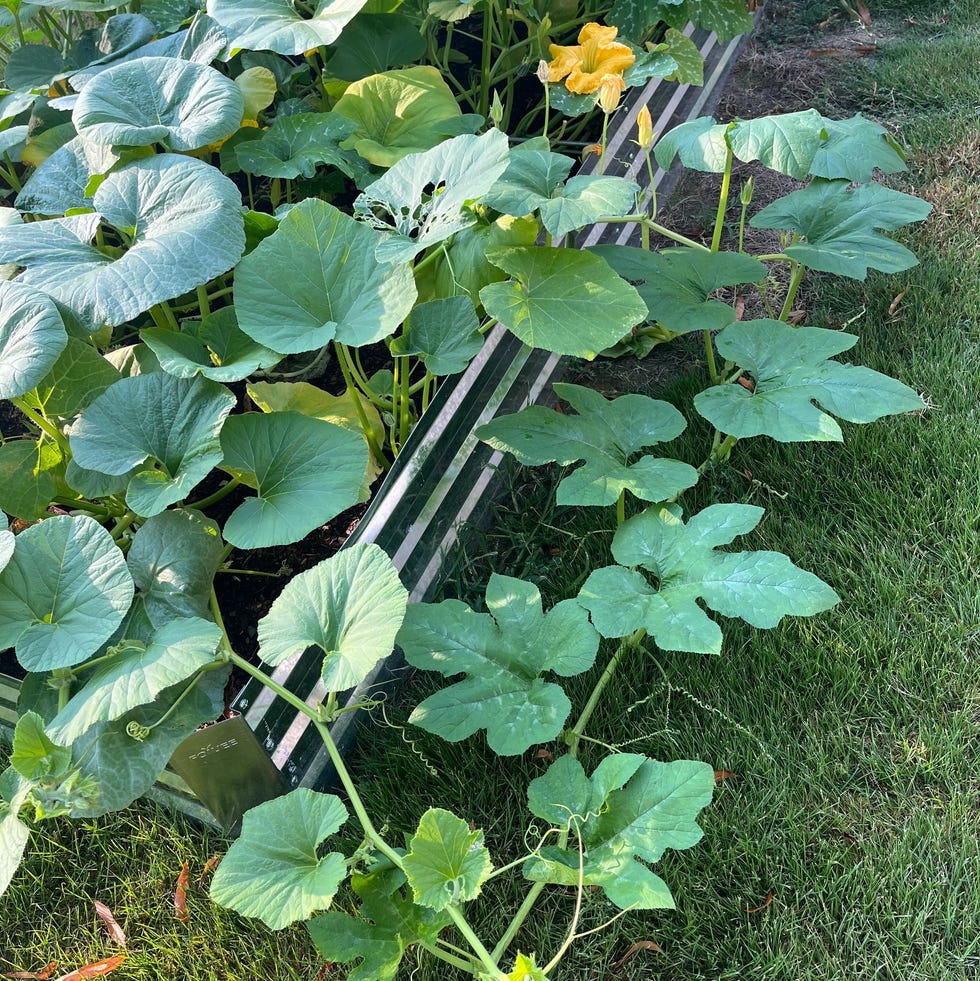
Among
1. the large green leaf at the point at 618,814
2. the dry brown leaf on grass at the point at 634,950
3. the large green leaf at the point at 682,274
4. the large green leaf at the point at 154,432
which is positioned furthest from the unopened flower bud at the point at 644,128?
the dry brown leaf on grass at the point at 634,950

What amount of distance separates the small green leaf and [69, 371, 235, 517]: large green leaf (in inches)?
11.9

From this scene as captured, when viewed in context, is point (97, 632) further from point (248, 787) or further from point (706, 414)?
point (706, 414)

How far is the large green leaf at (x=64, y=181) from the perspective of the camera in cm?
163

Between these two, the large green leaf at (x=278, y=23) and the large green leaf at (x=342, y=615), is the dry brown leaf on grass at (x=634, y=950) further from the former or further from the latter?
the large green leaf at (x=278, y=23)

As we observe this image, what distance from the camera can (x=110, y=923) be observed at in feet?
4.52

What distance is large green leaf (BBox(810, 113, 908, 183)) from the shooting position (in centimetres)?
188

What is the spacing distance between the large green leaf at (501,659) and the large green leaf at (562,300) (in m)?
0.38

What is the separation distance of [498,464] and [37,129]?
1.25 meters

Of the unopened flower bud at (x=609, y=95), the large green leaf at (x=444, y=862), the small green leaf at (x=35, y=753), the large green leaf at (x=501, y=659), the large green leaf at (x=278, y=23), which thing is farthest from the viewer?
the unopened flower bud at (x=609, y=95)

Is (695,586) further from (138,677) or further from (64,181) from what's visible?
(64,181)

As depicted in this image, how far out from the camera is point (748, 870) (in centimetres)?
127

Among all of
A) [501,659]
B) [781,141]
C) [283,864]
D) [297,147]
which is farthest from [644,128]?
[283,864]

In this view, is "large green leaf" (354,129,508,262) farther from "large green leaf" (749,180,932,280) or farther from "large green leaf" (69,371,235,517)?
"large green leaf" (749,180,932,280)

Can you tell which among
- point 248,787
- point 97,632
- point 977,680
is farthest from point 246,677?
point 977,680
